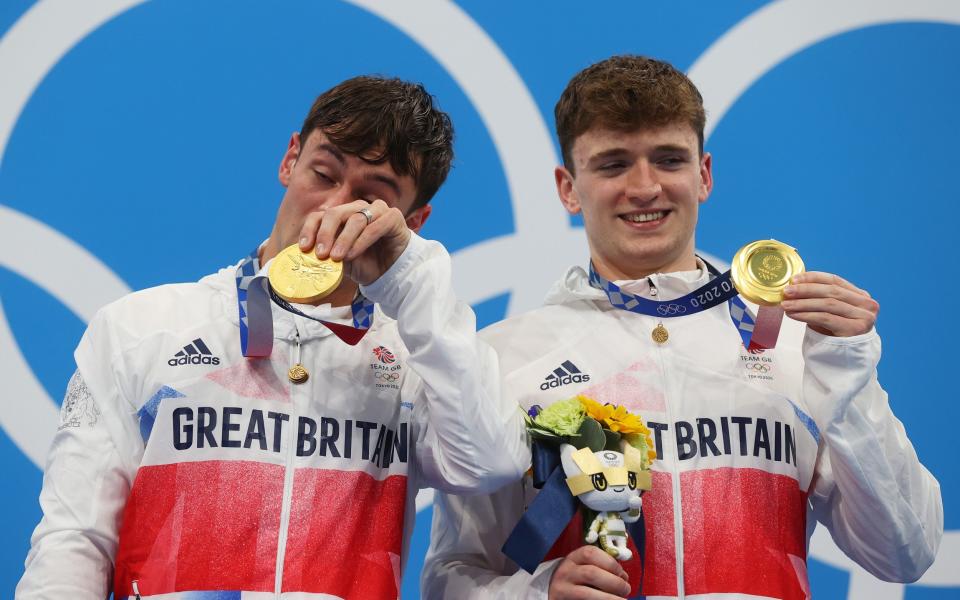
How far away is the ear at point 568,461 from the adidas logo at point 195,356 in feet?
2.28

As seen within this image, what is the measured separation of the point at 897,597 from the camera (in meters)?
3.35

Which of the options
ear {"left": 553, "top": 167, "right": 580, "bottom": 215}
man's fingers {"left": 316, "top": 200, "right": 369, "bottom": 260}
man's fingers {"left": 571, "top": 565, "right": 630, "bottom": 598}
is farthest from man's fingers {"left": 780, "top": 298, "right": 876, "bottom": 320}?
man's fingers {"left": 316, "top": 200, "right": 369, "bottom": 260}

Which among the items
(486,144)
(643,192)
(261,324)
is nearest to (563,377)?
(643,192)

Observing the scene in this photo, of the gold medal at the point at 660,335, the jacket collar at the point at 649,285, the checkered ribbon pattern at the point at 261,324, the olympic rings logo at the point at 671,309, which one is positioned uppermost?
the jacket collar at the point at 649,285

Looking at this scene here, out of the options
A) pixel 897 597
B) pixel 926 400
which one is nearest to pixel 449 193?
pixel 926 400

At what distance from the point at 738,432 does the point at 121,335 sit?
127 centimetres

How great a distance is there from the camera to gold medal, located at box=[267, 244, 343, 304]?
2.01 metres

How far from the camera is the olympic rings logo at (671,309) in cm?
254

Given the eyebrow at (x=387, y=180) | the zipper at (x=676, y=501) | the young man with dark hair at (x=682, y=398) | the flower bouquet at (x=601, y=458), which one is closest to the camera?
the flower bouquet at (x=601, y=458)

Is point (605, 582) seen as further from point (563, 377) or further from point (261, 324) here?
point (261, 324)

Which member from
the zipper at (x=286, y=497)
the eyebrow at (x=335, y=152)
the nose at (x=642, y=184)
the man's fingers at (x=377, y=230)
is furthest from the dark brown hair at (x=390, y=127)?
the zipper at (x=286, y=497)

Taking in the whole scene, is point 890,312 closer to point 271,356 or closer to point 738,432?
point 738,432

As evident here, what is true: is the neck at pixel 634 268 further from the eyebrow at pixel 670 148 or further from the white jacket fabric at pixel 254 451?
the white jacket fabric at pixel 254 451

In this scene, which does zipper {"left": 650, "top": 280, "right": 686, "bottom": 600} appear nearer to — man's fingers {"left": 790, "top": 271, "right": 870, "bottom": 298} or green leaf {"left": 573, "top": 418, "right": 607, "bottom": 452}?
green leaf {"left": 573, "top": 418, "right": 607, "bottom": 452}
